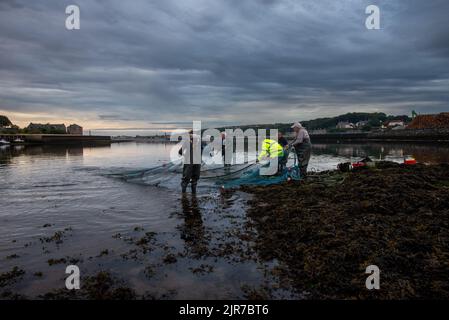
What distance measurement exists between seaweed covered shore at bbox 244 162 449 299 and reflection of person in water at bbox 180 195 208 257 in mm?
1351

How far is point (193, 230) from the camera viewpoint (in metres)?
7.91

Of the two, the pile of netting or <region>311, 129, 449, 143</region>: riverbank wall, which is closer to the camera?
the pile of netting

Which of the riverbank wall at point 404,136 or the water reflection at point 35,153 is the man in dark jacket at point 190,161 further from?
the riverbank wall at point 404,136

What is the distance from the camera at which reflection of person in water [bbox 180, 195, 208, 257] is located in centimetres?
655

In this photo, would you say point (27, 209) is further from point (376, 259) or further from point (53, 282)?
point (376, 259)

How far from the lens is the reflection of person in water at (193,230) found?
6547 millimetres

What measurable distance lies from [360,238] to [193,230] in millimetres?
4109

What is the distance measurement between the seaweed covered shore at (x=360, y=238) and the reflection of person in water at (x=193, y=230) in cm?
135

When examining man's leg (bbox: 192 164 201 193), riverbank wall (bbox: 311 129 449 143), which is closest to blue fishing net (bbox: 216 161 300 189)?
man's leg (bbox: 192 164 201 193)

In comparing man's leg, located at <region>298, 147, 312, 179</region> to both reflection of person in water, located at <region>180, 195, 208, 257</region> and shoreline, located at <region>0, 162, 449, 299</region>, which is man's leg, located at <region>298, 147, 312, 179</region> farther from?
reflection of person in water, located at <region>180, 195, 208, 257</region>

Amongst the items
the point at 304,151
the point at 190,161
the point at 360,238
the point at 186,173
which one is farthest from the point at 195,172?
the point at 360,238

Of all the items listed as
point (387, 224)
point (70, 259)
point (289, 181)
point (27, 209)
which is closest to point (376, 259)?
point (387, 224)

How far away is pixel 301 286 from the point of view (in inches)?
189
